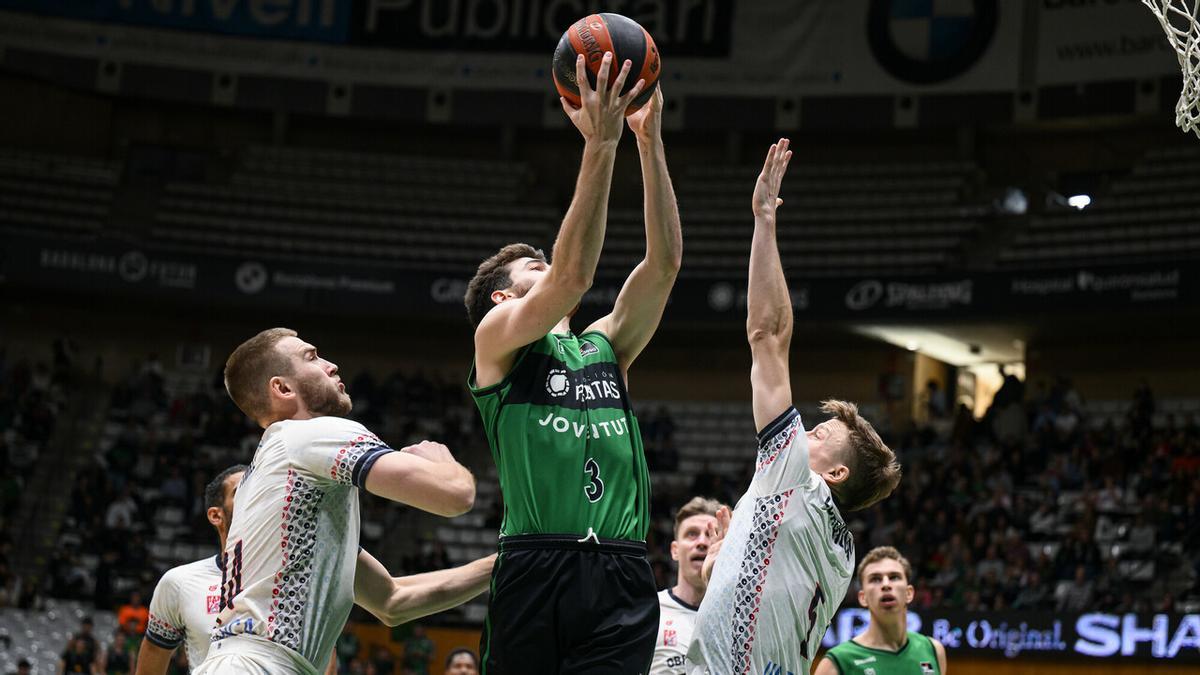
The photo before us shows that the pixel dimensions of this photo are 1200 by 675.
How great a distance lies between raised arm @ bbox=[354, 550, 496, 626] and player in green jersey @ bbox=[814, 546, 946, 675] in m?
3.31

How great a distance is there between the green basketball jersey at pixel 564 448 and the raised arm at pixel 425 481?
20cm

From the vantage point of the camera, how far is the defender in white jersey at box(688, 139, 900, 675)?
16.0 feet

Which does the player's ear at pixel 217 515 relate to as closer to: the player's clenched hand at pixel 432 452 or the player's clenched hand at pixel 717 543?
the player's clenched hand at pixel 717 543

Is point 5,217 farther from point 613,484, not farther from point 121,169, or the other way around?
point 613,484

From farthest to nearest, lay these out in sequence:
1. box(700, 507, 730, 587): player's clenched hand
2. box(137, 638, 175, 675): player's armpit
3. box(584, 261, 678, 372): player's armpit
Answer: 1. box(137, 638, 175, 675): player's armpit
2. box(700, 507, 730, 587): player's clenched hand
3. box(584, 261, 678, 372): player's armpit

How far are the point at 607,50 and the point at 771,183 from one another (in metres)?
0.99

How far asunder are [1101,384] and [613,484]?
23352mm

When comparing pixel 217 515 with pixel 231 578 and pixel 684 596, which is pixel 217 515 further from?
pixel 231 578

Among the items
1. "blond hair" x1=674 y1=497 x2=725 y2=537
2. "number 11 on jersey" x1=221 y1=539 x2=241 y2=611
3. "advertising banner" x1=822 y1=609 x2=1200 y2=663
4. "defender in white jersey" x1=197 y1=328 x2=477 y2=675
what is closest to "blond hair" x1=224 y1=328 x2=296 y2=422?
"defender in white jersey" x1=197 y1=328 x2=477 y2=675

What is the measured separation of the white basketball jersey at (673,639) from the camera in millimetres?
7206

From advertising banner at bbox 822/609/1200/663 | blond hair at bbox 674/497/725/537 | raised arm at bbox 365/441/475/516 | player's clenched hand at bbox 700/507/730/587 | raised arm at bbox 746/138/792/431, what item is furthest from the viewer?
advertising banner at bbox 822/609/1200/663

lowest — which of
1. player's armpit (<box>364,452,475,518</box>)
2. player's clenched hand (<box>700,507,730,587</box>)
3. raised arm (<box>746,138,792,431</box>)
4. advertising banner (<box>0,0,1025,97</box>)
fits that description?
player's clenched hand (<box>700,507,730,587</box>)

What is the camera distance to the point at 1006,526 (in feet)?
63.8

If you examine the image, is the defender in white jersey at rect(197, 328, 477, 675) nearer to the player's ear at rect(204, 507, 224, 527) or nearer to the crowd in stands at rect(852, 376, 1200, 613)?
the player's ear at rect(204, 507, 224, 527)
